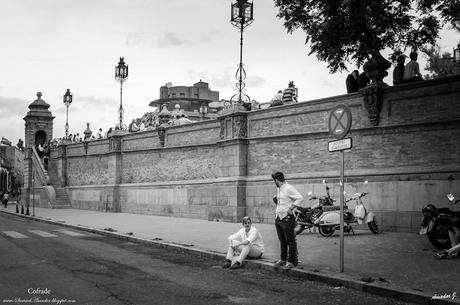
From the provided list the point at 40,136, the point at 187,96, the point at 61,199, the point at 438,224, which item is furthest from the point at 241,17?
the point at 187,96

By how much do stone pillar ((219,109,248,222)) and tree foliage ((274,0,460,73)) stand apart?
4.79 metres

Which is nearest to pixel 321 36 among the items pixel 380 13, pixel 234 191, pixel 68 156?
pixel 380 13

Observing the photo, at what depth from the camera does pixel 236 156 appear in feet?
66.5

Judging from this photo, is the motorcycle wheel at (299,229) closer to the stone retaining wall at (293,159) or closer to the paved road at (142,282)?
the stone retaining wall at (293,159)

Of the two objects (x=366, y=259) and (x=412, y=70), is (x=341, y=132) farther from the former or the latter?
(x=412, y=70)

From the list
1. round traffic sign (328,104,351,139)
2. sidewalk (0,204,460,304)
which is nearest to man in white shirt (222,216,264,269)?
sidewalk (0,204,460,304)

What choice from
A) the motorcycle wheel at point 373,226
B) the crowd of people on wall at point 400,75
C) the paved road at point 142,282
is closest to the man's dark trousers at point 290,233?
the paved road at point 142,282

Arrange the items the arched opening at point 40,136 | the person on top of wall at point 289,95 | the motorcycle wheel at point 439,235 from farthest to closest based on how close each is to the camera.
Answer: the arched opening at point 40,136, the person on top of wall at point 289,95, the motorcycle wheel at point 439,235

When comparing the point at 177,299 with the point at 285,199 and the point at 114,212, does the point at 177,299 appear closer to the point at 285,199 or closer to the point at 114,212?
the point at 285,199

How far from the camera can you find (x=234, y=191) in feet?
65.1

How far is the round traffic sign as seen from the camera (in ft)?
28.6

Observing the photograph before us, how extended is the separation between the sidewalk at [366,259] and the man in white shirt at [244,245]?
0.24m

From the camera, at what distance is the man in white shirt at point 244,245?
988 centimetres

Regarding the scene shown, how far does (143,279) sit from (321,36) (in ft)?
34.3
